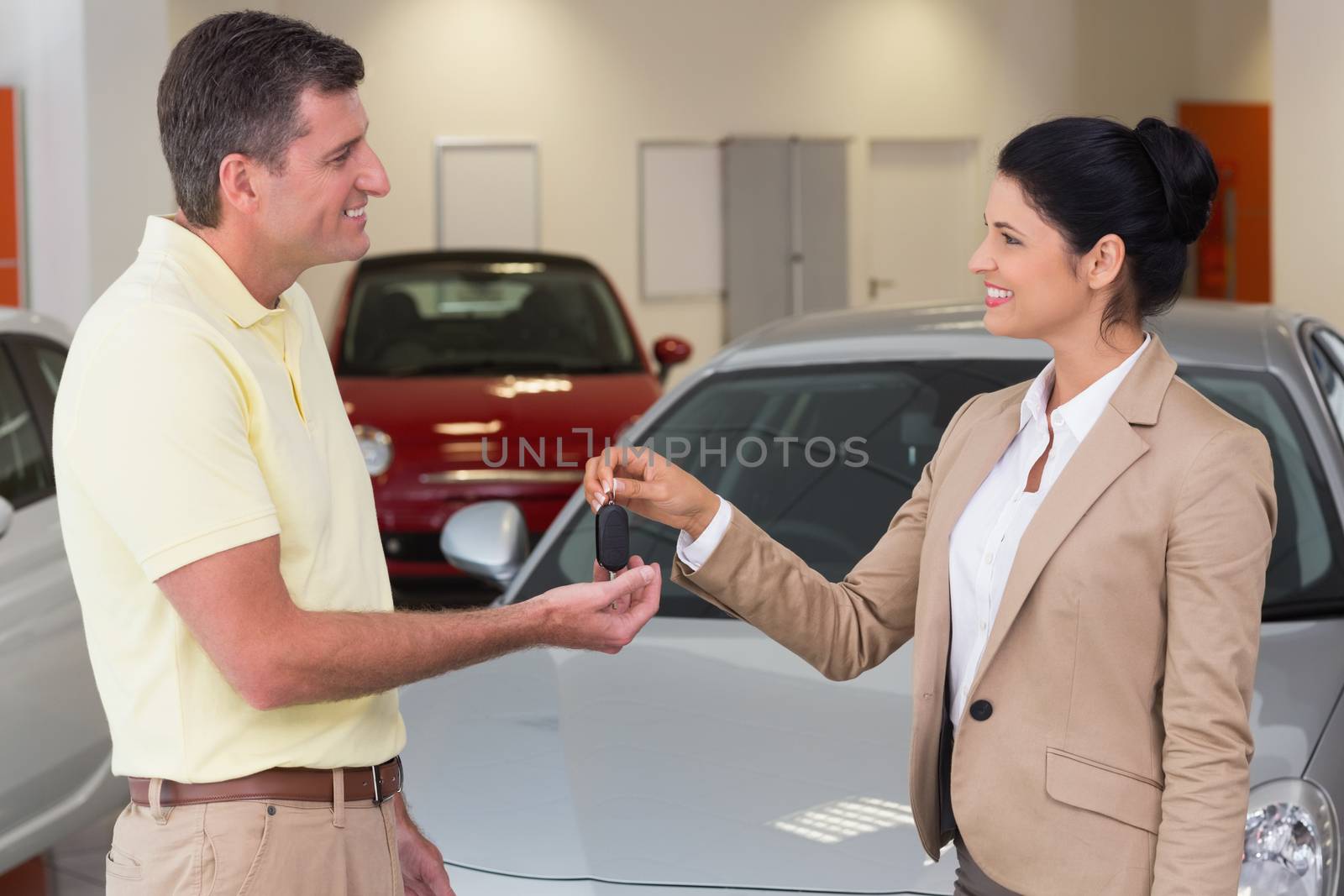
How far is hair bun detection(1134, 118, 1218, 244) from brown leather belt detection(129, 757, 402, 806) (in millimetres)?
970

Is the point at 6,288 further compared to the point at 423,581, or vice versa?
the point at 6,288

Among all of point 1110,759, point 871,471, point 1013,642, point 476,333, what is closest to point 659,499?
point 1013,642

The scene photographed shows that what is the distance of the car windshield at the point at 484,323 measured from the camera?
5.81 meters

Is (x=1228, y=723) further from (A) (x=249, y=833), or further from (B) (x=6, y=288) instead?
(B) (x=6, y=288)

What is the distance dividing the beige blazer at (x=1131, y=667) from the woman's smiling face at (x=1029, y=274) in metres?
0.09

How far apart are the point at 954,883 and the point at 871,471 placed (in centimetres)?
110

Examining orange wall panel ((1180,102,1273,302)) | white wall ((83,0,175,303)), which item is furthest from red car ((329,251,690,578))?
orange wall panel ((1180,102,1273,302))

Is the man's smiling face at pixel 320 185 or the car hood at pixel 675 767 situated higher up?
the man's smiling face at pixel 320 185

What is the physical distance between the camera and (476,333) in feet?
19.6

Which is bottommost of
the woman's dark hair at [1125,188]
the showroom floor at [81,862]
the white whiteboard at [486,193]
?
the showroom floor at [81,862]

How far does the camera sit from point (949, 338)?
9.30 feet

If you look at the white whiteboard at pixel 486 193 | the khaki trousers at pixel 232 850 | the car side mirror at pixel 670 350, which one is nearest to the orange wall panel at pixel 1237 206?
the white whiteboard at pixel 486 193

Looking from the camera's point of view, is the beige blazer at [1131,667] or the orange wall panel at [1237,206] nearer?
the beige blazer at [1131,667]

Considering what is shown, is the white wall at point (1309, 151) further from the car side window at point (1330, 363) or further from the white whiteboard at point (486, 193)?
the white whiteboard at point (486, 193)
